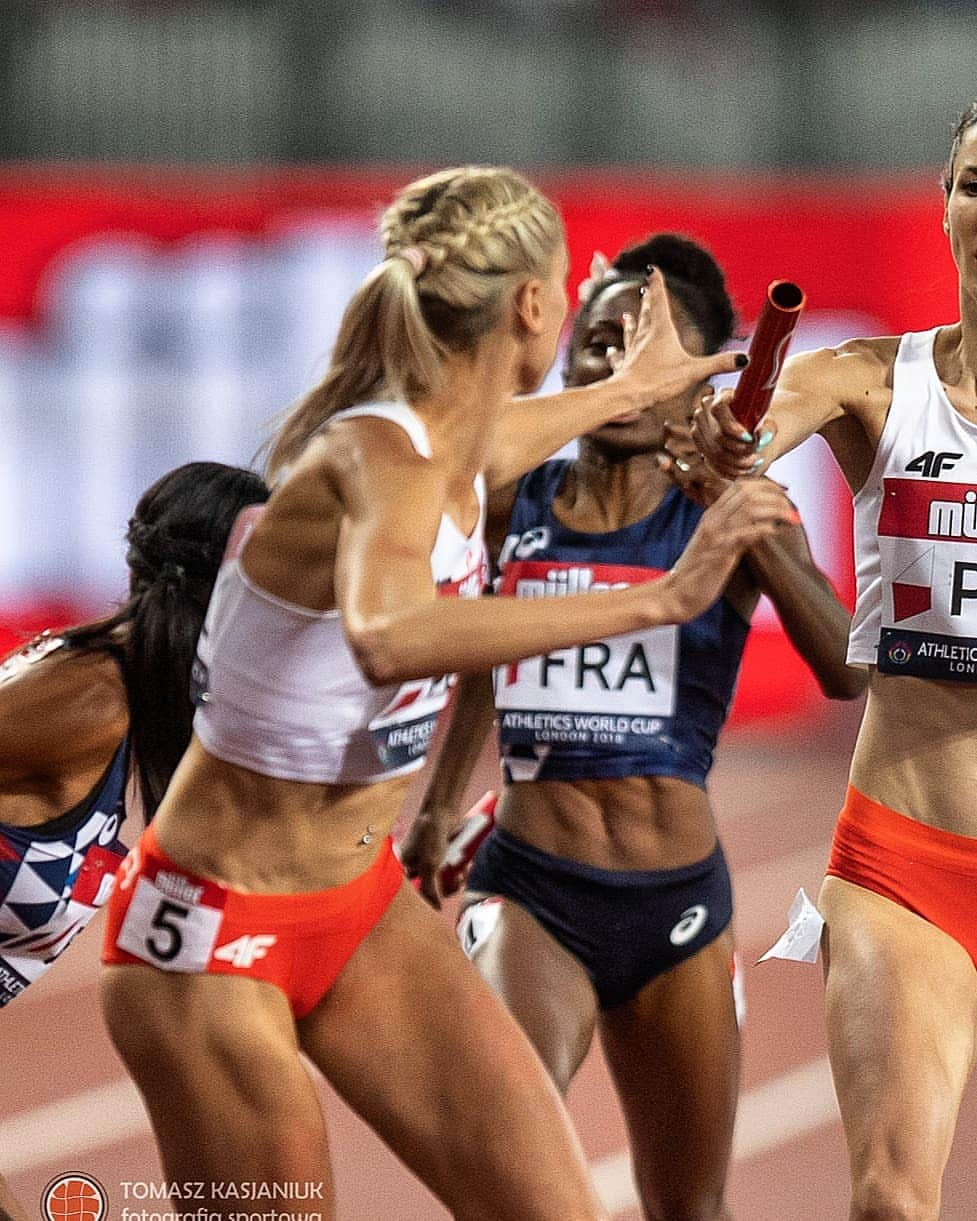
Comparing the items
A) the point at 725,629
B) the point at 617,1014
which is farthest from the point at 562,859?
the point at 725,629

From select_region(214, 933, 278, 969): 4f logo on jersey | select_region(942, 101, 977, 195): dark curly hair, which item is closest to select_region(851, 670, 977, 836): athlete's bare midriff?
select_region(942, 101, 977, 195): dark curly hair

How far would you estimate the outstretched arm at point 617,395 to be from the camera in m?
3.51

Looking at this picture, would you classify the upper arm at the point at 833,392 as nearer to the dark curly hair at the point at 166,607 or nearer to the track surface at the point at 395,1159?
the dark curly hair at the point at 166,607

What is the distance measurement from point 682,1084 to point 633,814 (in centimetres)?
54

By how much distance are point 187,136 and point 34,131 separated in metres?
0.99

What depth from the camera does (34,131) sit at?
40.4 ft

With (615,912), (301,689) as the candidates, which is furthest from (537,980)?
(301,689)

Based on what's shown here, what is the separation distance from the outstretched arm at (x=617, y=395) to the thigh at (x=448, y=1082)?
0.95m

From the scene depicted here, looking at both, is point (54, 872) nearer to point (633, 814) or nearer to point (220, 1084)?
point (220, 1084)

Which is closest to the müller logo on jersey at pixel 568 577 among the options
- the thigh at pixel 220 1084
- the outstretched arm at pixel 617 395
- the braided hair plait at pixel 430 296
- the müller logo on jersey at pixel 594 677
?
the müller logo on jersey at pixel 594 677

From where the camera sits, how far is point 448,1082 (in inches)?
118

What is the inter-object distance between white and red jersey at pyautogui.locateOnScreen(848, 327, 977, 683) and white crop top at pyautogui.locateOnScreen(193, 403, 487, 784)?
88 cm

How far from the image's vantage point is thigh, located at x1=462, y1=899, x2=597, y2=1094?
359cm

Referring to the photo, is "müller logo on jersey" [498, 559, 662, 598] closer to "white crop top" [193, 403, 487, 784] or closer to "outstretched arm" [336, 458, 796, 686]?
"white crop top" [193, 403, 487, 784]
